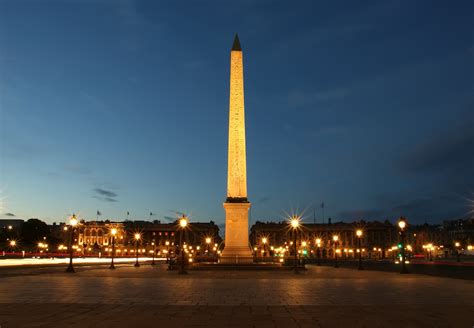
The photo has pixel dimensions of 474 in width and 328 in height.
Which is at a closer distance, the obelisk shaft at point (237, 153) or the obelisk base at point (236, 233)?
the obelisk base at point (236, 233)

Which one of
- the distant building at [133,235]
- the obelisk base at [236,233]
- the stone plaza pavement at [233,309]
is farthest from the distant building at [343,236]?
the stone plaza pavement at [233,309]

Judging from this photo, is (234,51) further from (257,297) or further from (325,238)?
(325,238)

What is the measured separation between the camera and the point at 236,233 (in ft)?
128

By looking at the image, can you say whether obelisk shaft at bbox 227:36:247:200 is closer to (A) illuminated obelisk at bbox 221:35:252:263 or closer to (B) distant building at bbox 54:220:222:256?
(A) illuminated obelisk at bbox 221:35:252:263

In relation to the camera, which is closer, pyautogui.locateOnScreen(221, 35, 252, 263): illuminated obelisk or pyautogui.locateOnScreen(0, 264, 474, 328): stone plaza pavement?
pyautogui.locateOnScreen(0, 264, 474, 328): stone plaza pavement

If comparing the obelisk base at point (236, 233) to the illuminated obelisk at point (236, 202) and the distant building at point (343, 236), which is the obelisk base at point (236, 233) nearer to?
the illuminated obelisk at point (236, 202)

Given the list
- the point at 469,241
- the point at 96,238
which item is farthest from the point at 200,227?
the point at 469,241

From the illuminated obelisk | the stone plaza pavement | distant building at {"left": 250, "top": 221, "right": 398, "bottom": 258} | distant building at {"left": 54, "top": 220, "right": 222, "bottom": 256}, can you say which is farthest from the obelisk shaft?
distant building at {"left": 54, "top": 220, "right": 222, "bottom": 256}

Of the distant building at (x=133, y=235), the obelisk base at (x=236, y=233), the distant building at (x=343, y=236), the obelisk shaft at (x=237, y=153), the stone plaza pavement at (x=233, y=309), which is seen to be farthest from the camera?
the distant building at (x=133, y=235)

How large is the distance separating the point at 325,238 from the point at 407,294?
14446 centimetres

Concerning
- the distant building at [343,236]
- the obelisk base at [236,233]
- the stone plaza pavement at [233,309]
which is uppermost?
the distant building at [343,236]

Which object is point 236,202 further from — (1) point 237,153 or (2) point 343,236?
(2) point 343,236

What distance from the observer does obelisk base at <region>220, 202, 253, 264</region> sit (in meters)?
38.6

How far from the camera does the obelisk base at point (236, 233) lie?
38.6 m
